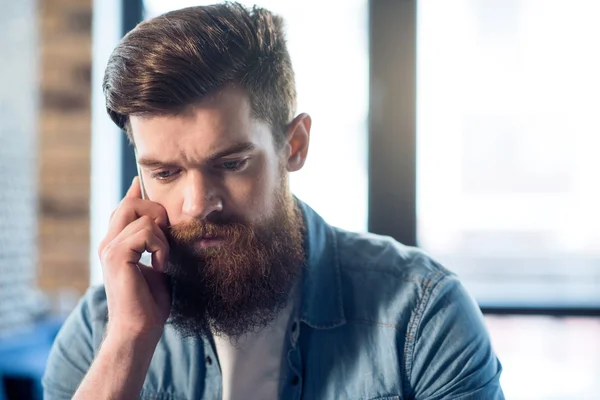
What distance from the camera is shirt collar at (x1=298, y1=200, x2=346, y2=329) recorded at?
52.7 inches

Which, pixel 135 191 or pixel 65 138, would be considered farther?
pixel 65 138

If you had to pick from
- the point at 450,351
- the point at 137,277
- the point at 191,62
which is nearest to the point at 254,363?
the point at 137,277

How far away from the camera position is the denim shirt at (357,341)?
4.04 feet

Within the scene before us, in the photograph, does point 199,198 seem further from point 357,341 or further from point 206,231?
point 357,341

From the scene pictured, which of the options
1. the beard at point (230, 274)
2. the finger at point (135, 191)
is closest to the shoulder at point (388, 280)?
the beard at point (230, 274)

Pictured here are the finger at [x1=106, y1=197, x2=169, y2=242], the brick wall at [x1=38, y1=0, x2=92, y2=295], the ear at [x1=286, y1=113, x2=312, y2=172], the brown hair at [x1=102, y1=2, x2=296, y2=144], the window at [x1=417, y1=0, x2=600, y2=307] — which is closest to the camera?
the brown hair at [x1=102, y1=2, x2=296, y2=144]

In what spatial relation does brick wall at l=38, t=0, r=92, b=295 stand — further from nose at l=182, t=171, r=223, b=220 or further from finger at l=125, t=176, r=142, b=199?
nose at l=182, t=171, r=223, b=220

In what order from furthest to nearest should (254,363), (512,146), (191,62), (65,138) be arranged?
(65,138) < (512,146) < (254,363) < (191,62)

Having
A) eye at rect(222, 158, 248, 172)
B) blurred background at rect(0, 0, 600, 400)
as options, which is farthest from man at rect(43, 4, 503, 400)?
blurred background at rect(0, 0, 600, 400)

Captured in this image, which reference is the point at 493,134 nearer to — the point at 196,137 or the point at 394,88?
the point at 394,88

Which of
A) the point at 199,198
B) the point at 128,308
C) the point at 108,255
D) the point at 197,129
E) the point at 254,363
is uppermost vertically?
the point at 197,129

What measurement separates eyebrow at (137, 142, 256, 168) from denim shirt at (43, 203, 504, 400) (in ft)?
1.00

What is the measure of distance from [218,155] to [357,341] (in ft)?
Result: 1.62

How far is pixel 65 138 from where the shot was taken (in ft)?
8.83
